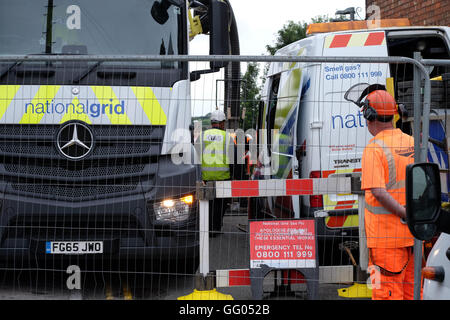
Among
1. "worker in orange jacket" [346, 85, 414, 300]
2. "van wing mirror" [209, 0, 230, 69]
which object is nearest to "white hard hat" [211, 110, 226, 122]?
"van wing mirror" [209, 0, 230, 69]

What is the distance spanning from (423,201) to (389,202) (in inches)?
57.1

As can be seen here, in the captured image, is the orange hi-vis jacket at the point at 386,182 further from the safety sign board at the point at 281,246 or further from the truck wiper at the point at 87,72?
the truck wiper at the point at 87,72

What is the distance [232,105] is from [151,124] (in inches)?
28.4

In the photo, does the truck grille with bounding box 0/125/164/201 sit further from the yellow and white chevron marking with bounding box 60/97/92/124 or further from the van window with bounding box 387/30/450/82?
the van window with bounding box 387/30/450/82

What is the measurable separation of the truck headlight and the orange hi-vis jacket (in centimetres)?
153

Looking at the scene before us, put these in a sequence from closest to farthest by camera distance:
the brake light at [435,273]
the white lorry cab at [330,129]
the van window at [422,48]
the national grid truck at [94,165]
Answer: the brake light at [435,273] → the national grid truck at [94,165] → the white lorry cab at [330,129] → the van window at [422,48]

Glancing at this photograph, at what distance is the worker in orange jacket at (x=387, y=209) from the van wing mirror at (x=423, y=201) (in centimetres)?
141

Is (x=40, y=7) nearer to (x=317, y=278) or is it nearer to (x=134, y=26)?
(x=134, y=26)

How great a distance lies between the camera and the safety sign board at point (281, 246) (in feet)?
15.5

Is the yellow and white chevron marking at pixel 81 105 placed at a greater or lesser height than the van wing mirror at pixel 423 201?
greater

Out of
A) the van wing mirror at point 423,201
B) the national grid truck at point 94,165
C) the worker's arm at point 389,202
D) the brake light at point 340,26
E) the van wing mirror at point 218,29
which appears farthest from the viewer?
the brake light at point 340,26

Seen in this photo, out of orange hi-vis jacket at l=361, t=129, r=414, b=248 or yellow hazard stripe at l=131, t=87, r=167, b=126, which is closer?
orange hi-vis jacket at l=361, t=129, r=414, b=248

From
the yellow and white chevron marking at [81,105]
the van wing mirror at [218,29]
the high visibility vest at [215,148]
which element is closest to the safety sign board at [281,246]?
the high visibility vest at [215,148]

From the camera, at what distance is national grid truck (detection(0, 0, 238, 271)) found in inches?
189
